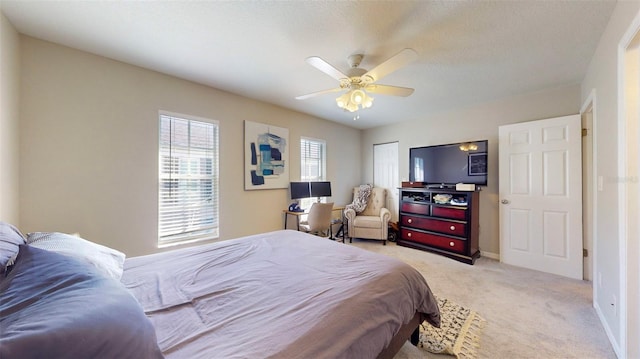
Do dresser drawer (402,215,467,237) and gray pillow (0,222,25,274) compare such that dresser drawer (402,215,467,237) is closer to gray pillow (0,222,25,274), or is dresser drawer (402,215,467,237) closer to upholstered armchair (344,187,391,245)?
upholstered armchair (344,187,391,245)

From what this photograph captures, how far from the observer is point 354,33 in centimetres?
196

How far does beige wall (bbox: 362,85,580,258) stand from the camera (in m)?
3.13

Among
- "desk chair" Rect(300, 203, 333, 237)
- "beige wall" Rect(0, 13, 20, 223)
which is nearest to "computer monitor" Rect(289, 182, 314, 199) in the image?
"desk chair" Rect(300, 203, 333, 237)

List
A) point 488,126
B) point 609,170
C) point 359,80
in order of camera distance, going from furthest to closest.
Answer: point 488,126 < point 359,80 < point 609,170

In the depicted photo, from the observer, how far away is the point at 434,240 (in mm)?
3777

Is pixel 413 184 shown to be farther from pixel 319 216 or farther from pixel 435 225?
pixel 319 216

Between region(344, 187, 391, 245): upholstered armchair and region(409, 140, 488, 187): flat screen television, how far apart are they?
0.80 meters

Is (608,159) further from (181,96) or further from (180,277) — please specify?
(181,96)

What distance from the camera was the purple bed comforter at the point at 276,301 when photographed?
0.88 meters

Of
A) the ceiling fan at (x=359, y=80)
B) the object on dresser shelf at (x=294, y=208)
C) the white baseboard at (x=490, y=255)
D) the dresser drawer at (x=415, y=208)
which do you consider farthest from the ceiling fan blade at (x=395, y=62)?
the white baseboard at (x=490, y=255)

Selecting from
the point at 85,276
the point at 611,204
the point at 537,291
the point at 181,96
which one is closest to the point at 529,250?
the point at 537,291

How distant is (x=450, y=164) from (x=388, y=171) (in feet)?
4.67

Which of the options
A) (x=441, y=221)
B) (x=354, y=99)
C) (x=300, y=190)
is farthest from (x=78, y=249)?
(x=441, y=221)

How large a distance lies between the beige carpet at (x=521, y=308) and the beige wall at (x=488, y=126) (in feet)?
2.34
